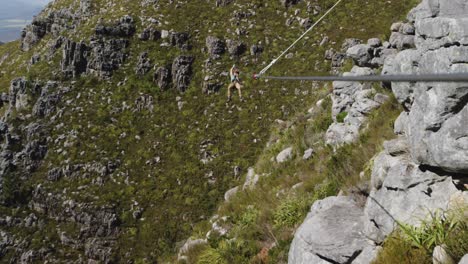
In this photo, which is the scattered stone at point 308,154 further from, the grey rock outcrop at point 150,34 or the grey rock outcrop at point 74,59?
the grey rock outcrop at point 74,59

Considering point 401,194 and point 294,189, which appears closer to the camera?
point 401,194

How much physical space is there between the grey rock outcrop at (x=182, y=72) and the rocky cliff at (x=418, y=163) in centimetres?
5633

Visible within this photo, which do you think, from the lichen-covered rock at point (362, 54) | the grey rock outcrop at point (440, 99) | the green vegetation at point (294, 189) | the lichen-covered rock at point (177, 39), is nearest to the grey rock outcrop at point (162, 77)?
the lichen-covered rock at point (177, 39)

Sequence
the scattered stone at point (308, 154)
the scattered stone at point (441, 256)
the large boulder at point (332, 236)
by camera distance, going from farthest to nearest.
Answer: the scattered stone at point (308, 154)
the large boulder at point (332, 236)
the scattered stone at point (441, 256)

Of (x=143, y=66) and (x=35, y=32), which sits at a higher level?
(x=35, y=32)

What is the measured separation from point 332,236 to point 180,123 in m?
54.0

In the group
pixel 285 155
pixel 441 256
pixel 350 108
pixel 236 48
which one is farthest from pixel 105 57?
pixel 441 256

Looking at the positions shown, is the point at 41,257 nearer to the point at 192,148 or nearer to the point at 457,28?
the point at 192,148

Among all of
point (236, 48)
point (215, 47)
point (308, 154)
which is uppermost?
point (215, 47)

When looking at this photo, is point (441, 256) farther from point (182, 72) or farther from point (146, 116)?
point (182, 72)

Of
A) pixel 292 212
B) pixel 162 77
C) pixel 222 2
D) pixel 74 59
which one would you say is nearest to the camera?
pixel 292 212

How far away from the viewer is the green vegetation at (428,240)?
5223 millimetres

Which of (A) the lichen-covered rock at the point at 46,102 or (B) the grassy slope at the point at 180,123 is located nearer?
(B) the grassy slope at the point at 180,123

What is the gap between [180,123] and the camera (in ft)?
198
